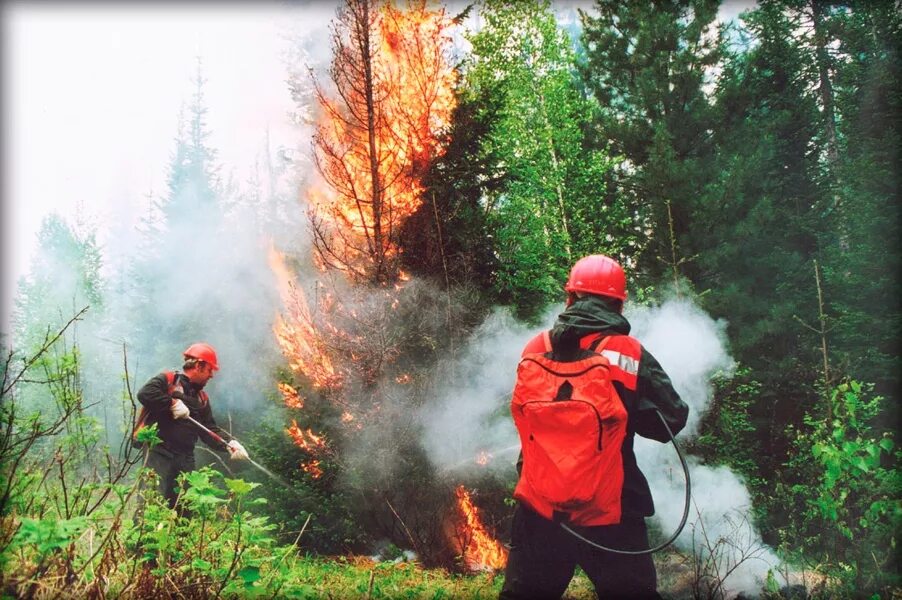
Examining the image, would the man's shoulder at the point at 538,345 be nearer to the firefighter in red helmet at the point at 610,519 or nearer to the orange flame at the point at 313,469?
the firefighter in red helmet at the point at 610,519

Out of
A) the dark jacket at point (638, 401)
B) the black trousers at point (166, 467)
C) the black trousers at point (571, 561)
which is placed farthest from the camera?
the black trousers at point (166, 467)

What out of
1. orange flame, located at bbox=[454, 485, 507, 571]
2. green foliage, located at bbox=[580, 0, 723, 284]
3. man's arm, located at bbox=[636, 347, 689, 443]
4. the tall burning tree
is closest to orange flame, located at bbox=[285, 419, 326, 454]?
the tall burning tree

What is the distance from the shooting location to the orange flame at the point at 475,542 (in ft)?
23.2

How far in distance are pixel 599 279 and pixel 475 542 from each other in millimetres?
5502

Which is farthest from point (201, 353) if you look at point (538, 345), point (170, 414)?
point (538, 345)

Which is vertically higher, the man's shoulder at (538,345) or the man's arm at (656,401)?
the man's shoulder at (538,345)

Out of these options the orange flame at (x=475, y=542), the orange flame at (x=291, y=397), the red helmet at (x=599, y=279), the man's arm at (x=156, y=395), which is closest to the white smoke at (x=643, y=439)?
the orange flame at (x=475, y=542)

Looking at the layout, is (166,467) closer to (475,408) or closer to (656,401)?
(475,408)

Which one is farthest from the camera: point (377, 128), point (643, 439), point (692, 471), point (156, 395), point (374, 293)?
point (377, 128)

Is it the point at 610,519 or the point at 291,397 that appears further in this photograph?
the point at 291,397

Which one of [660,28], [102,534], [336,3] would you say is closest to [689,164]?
[660,28]

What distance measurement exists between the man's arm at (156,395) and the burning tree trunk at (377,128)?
3.04m

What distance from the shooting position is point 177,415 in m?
5.62

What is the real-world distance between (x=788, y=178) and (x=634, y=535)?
1343cm
